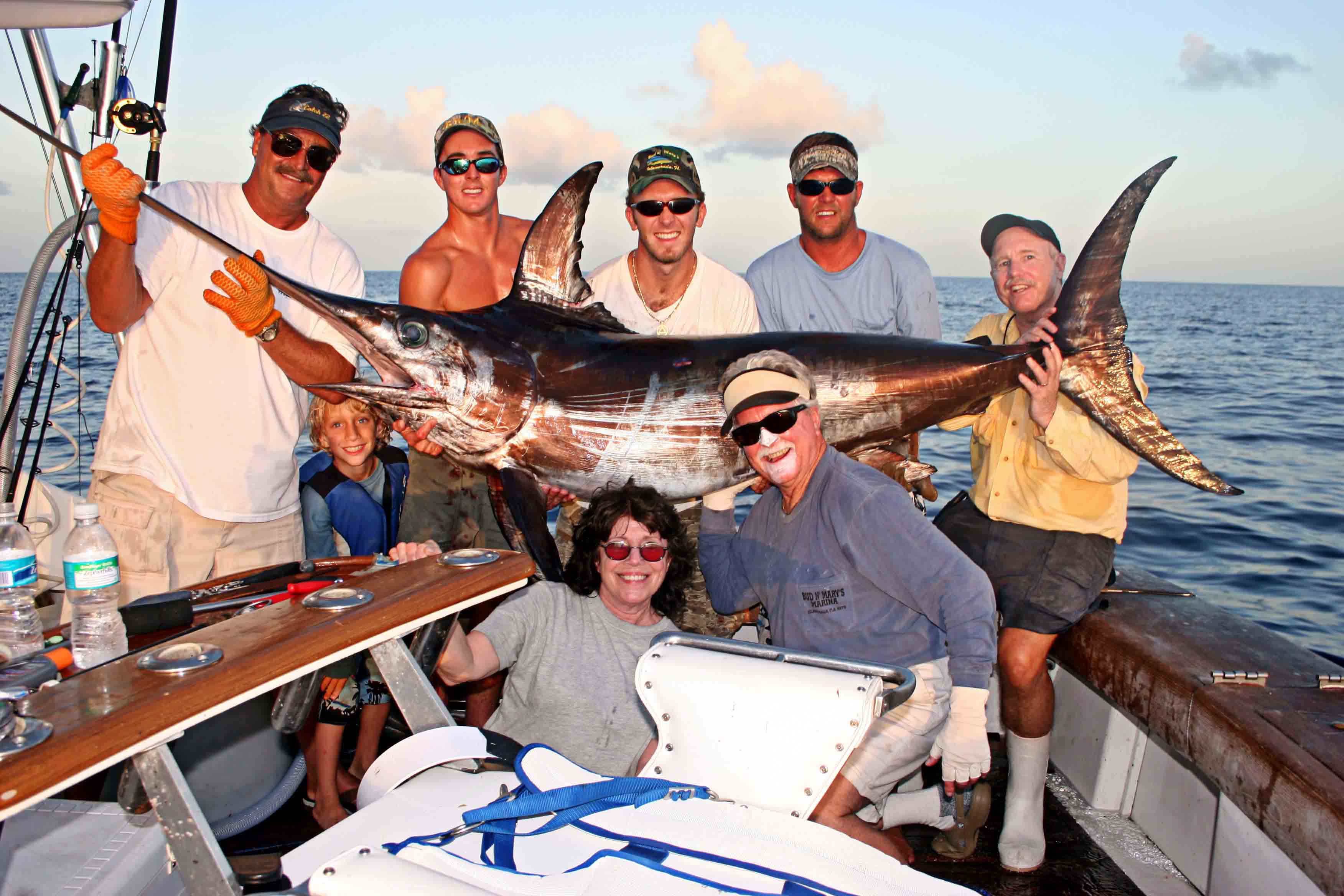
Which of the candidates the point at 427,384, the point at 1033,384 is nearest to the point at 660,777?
the point at 427,384

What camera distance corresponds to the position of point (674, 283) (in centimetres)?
310

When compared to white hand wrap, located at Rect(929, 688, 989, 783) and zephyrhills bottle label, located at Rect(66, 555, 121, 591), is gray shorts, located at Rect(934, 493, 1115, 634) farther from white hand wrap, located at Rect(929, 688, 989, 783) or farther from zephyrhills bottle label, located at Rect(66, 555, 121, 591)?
zephyrhills bottle label, located at Rect(66, 555, 121, 591)

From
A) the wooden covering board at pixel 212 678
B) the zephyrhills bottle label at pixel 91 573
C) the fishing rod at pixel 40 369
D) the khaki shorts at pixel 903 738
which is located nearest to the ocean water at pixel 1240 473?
the fishing rod at pixel 40 369

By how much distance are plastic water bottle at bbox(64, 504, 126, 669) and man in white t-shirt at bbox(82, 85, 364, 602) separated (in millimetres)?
917

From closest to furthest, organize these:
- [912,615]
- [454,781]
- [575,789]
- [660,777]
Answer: [575,789] → [454,781] → [660,777] → [912,615]

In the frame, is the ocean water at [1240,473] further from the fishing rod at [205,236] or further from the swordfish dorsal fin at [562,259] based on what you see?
the swordfish dorsal fin at [562,259]

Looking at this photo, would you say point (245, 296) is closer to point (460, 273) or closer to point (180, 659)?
point (460, 273)

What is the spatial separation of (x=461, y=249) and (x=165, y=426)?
112 centimetres

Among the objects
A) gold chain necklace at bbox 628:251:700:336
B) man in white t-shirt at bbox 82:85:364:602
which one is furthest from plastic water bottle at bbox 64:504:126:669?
gold chain necklace at bbox 628:251:700:336

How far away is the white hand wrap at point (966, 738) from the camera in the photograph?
6.41 ft

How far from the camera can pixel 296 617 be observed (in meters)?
1.40

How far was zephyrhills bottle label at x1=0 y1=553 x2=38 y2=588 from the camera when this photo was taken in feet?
5.16

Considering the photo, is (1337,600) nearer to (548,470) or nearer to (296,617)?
(548,470)

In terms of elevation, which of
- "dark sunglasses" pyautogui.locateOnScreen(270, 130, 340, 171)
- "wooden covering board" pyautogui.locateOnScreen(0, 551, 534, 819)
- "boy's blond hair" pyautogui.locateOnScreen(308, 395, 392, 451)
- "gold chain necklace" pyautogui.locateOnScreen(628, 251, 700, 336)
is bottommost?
"wooden covering board" pyautogui.locateOnScreen(0, 551, 534, 819)
